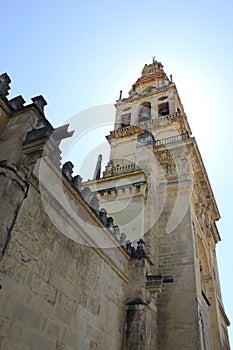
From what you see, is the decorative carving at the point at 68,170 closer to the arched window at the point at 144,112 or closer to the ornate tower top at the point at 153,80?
the arched window at the point at 144,112

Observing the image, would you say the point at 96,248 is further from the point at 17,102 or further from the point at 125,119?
the point at 125,119

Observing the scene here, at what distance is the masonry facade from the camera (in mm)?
4195

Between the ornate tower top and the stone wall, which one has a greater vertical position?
the ornate tower top

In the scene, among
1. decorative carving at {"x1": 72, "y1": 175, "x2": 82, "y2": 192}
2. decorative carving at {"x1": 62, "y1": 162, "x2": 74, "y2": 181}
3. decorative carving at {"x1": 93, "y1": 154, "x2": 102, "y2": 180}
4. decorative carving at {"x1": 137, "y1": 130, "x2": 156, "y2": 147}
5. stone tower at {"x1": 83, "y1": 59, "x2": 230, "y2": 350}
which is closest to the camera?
decorative carving at {"x1": 62, "y1": 162, "x2": 74, "y2": 181}

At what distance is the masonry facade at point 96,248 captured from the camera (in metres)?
4.20

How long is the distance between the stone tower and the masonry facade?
39 millimetres

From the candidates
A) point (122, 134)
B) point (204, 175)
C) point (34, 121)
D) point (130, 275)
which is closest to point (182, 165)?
point (204, 175)

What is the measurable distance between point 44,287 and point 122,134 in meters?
13.4

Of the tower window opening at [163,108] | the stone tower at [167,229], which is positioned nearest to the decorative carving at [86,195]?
the stone tower at [167,229]

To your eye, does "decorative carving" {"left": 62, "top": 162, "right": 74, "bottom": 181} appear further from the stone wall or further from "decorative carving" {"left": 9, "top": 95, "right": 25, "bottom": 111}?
"decorative carving" {"left": 9, "top": 95, "right": 25, "bottom": 111}

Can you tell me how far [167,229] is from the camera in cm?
1123

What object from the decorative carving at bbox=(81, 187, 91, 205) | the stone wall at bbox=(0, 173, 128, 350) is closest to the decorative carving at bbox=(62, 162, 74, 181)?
the decorative carving at bbox=(81, 187, 91, 205)

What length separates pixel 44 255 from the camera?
4.83 m

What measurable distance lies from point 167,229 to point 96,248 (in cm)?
522
